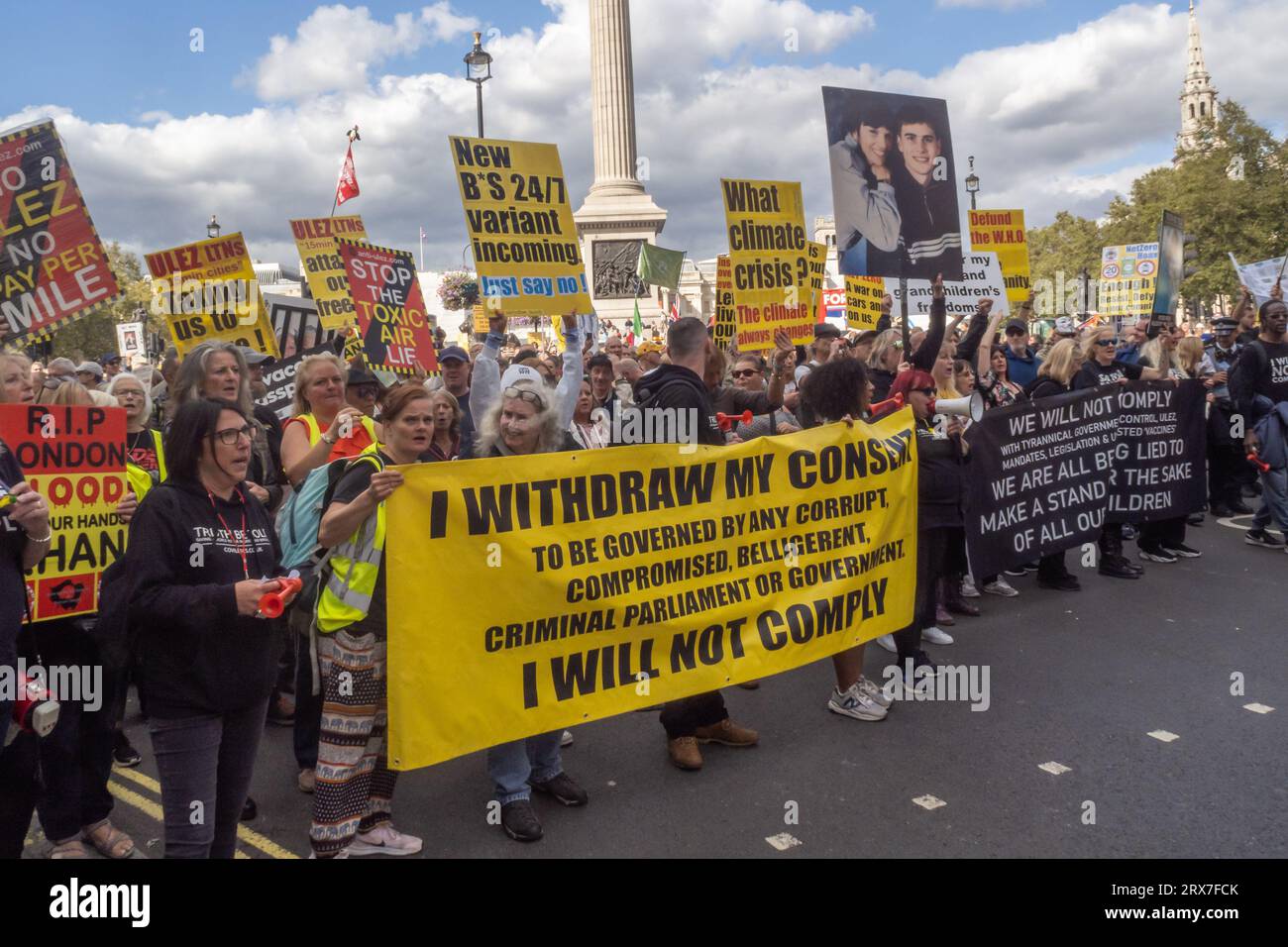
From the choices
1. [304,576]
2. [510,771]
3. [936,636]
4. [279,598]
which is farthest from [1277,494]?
[279,598]

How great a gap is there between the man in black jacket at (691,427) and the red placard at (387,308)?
3522 mm

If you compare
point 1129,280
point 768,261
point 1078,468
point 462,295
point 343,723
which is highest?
point 462,295

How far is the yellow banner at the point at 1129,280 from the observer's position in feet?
50.1

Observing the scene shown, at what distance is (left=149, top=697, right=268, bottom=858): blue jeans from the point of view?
2953 mm

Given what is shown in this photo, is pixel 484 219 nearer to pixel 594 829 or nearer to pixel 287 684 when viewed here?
pixel 287 684

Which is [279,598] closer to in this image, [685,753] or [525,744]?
[525,744]

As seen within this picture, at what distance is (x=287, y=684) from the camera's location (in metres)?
6.00

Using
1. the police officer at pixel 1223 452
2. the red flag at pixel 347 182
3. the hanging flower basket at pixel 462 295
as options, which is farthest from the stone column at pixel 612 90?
the police officer at pixel 1223 452

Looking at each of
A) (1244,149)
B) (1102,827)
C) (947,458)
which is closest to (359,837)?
(1102,827)

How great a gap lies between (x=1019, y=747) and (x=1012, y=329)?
256 inches

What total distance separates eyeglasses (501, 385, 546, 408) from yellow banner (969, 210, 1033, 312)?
846 centimetres

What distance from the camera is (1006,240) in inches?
446

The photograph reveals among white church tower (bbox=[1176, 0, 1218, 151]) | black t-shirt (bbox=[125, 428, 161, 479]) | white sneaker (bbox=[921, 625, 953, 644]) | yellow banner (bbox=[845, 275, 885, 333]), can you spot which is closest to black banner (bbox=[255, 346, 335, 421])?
black t-shirt (bbox=[125, 428, 161, 479])

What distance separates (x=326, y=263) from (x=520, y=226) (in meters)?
3.84
